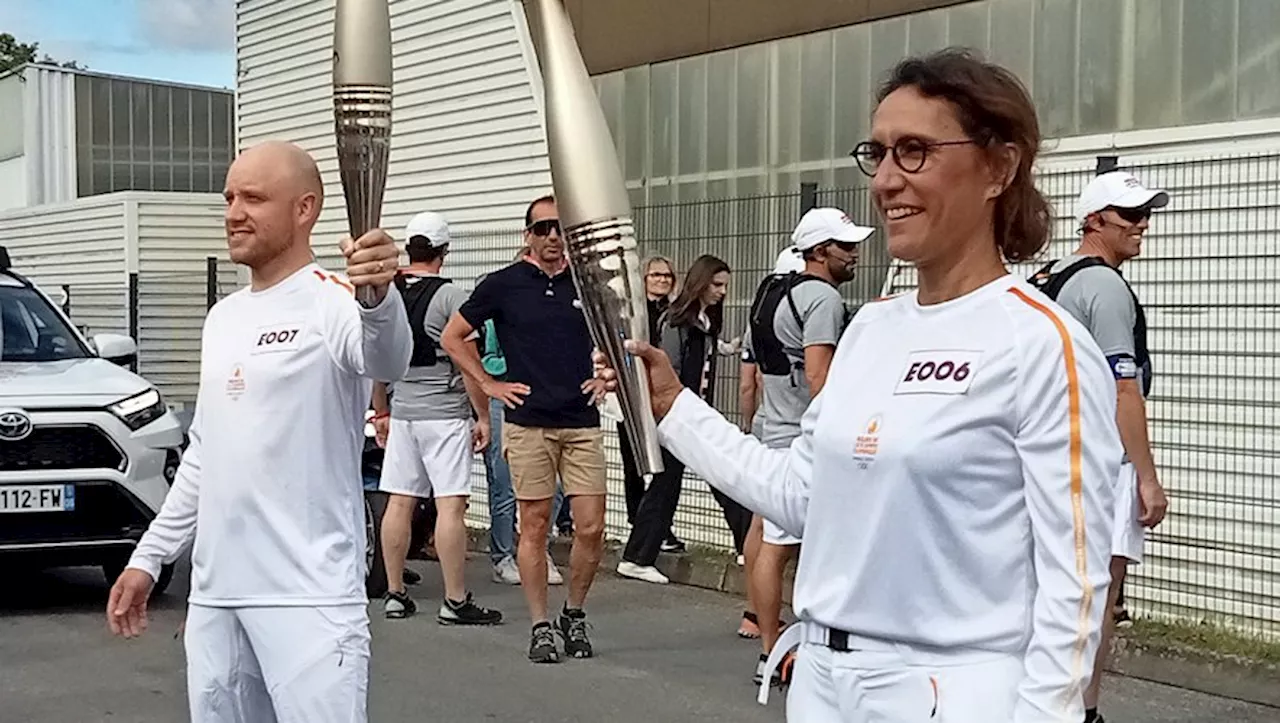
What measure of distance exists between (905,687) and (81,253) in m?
22.6

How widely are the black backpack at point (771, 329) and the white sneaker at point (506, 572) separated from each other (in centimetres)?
366

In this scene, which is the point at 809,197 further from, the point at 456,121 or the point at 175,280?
the point at 175,280

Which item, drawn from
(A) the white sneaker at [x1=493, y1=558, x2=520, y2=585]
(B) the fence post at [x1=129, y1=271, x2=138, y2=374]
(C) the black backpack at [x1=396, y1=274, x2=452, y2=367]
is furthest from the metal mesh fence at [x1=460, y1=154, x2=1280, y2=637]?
(B) the fence post at [x1=129, y1=271, x2=138, y2=374]

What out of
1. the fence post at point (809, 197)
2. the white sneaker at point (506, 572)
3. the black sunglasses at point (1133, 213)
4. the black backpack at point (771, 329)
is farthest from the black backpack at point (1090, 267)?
the white sneaker at point (506, 572)

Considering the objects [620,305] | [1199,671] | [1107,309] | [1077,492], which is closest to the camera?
[1077,492]

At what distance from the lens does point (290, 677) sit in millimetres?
4348

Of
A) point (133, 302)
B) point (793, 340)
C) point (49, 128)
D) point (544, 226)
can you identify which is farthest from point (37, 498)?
point (49, 128)

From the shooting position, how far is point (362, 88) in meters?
3.43

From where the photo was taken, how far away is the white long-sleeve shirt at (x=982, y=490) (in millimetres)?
2818

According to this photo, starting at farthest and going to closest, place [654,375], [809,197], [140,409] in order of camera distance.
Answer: [809,197] → [140,409] → [654,375]

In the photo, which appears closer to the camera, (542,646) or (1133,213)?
(1133,213)

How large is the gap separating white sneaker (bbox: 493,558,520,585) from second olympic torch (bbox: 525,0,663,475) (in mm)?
8591

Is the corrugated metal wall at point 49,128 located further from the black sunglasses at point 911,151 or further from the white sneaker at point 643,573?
the black sunglasses at point 911,151

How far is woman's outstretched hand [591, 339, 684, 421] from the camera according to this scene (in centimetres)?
327
